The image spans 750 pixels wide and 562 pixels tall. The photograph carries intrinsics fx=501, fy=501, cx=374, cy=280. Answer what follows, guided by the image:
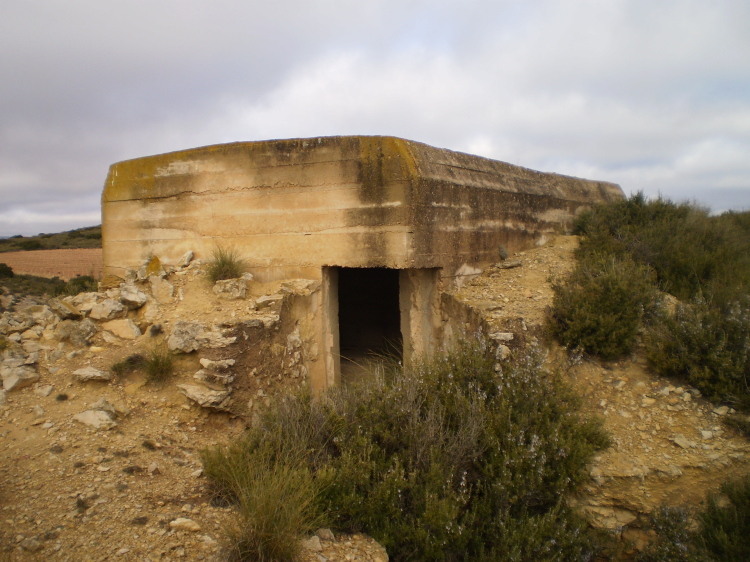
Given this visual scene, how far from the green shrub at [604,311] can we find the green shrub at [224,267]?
367cm

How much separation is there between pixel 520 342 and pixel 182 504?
11.4ft

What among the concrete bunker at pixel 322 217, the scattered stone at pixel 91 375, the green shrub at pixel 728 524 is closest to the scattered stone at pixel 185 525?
the scattered stone at pixel 91 375

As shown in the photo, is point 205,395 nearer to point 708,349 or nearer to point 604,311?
point 604,311

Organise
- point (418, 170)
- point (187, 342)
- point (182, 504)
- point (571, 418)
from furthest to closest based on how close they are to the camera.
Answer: point (418, 170) → point (187, 342) → point (571, 418) → point (182, 504)

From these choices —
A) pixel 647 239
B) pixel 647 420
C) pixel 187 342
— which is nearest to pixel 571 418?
pixel 647 420

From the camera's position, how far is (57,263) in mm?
23766

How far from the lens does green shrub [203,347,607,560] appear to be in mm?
3496

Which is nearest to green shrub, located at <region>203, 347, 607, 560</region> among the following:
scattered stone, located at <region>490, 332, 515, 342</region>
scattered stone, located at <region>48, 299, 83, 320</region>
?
scattered stone, located at <region>490, 332, 515, 342</region>

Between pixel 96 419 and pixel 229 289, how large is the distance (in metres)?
2.00

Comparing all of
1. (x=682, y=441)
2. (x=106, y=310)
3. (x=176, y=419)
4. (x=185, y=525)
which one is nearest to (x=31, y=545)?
(x=185, y=525)

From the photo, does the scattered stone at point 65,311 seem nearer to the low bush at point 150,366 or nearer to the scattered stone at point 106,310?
the scattered stone at point 106,310

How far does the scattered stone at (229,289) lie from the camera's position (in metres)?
5.69

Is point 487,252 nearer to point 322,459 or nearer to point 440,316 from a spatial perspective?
point 440,316

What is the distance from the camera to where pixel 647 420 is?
179 inches
